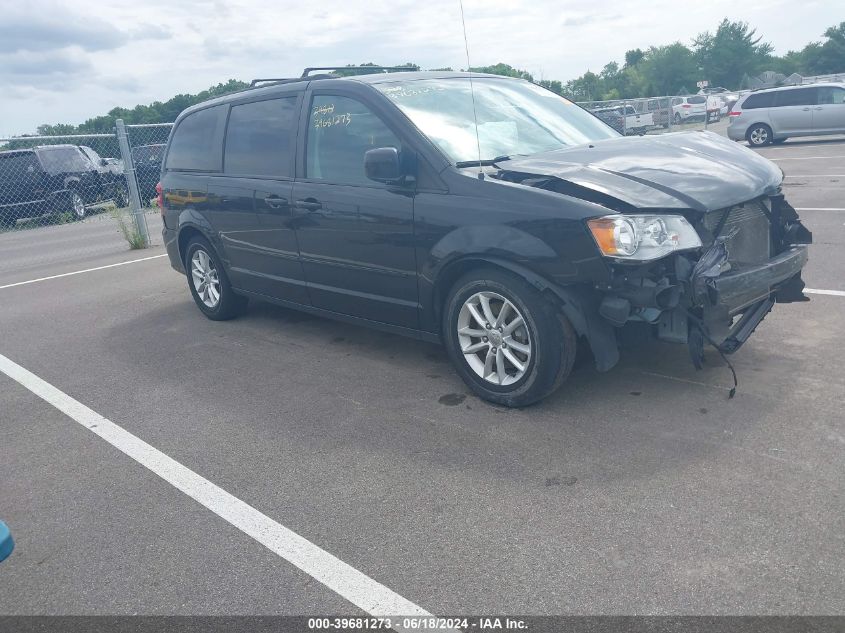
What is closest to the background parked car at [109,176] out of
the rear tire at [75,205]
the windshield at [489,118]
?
the rear tire at [75,205]

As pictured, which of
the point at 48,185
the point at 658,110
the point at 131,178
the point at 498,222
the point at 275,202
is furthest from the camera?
the point at 658,110

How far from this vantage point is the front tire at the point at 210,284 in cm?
662

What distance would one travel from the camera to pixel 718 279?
389 centimetres

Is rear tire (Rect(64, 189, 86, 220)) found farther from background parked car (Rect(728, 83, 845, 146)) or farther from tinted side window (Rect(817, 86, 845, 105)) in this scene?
tinted side window (Rect(817, 86, 845, 105))

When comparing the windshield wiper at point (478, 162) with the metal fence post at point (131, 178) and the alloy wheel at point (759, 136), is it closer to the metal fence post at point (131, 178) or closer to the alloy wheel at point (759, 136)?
the metal fence post at point (131, 178)

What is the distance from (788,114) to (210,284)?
20684mm

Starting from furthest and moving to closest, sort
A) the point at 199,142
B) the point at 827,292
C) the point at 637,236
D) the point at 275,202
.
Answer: the point at 199,142 → the point at 827,292 → the point at 275,202 → the point at 637,236

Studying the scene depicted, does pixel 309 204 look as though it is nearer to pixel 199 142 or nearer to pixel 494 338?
pixel 494 338

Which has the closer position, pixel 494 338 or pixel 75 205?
pixel 494 338

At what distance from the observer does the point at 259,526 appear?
3.33 meters

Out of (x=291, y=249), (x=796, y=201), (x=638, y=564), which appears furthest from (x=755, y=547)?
(x=796, y=201)

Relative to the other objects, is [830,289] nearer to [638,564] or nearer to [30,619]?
[638,564]

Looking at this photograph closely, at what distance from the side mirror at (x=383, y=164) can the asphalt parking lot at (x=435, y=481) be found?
4.35ft

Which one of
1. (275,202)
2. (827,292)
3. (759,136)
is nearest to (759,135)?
(759,136)
